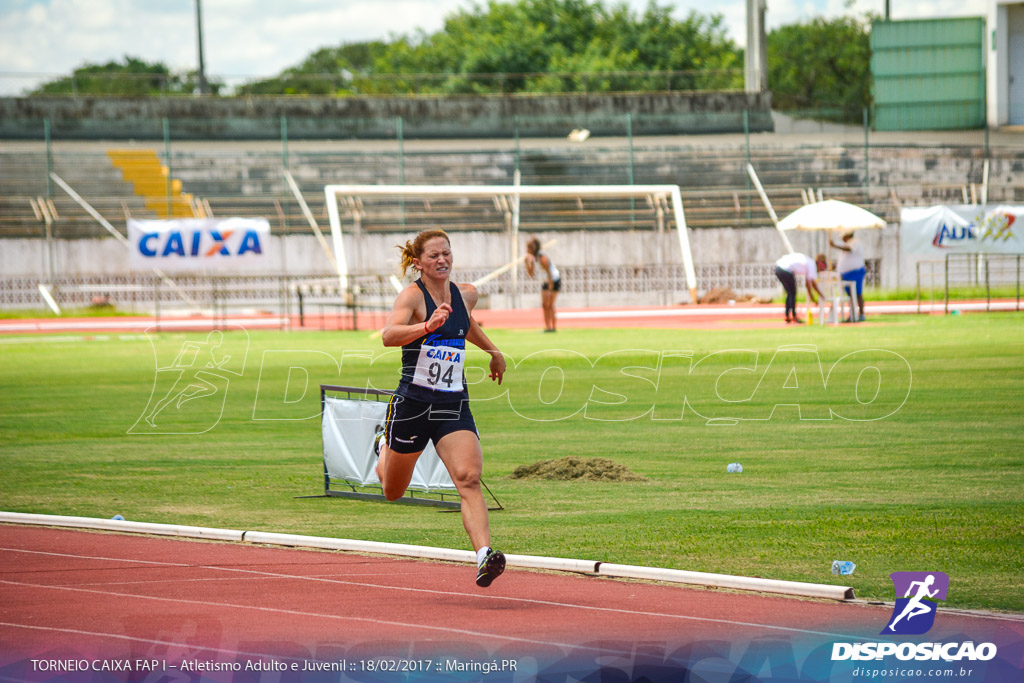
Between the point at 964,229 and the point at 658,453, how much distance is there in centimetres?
2831

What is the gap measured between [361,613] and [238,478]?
4.92m

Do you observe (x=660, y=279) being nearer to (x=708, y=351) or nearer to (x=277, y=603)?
(x=708, y=351)

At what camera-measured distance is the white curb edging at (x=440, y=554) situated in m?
7.02

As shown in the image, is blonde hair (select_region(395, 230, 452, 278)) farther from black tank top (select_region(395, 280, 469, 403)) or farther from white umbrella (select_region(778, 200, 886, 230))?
white umbrella (select_region(778, 200, 886, 230))

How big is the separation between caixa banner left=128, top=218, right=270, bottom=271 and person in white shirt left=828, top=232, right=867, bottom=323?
18459 mm

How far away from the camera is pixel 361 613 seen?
6773mm

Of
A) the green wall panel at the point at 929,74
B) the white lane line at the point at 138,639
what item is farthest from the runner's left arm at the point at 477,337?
the green wall panel at the point at 929,74

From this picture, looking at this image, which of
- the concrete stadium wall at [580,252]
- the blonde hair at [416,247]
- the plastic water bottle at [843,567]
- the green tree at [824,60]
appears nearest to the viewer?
the plastic water bottle at [843,567]

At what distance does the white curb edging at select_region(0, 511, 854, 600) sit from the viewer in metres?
7.02

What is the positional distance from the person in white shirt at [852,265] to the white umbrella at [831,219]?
0.93 meters

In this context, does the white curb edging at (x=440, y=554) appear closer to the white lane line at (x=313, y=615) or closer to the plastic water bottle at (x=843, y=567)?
the plastic water bottle at (x=843, y=567)

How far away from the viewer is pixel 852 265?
28406 mm

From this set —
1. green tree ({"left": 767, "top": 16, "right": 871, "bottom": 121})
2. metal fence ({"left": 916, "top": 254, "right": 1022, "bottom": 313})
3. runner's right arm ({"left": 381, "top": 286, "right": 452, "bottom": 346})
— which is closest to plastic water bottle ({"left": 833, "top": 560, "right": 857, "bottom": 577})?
runner's right arm ({"left": 381, "top": 286, "right": 452, "bottom": 346})

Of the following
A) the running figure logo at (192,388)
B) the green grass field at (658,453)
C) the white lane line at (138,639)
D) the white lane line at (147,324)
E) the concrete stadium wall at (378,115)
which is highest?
the concrete stadium wall at (378,115)
